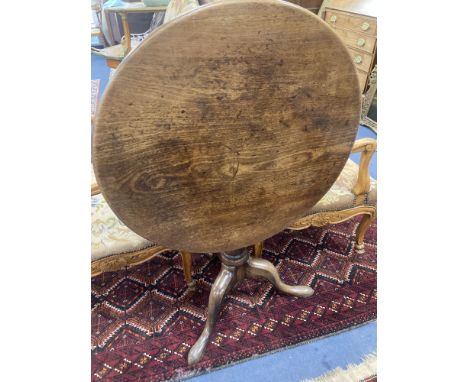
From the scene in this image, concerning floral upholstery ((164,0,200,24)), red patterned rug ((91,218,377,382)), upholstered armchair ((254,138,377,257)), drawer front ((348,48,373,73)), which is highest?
floral upholstery ((164,0,200,24))

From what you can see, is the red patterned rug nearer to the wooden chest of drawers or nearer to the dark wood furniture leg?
the dark wood furniture leg

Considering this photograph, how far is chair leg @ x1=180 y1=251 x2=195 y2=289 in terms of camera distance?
1.65m

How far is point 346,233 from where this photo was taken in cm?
210

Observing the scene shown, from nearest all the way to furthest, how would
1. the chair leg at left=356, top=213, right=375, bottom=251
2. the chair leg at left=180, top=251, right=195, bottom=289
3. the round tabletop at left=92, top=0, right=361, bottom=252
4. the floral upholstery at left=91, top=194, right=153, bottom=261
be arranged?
the round tabletop at left=92, top=0, right=361, bottom=252
the floral upholstery at left=91, top=194, right=153, bottom=261
the chair leg at left=180, top=251, right=195, bottom=289
the chair leg at left=356, top=213, right=375, bottom=251

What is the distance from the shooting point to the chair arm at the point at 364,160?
1.44 metres

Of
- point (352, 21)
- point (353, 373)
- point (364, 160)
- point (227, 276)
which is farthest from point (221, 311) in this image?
point (352, 21)

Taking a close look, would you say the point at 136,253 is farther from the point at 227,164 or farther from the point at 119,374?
the point at 227,164

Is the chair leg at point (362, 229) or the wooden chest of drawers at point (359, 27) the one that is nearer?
the chair leg at point (362, 229)

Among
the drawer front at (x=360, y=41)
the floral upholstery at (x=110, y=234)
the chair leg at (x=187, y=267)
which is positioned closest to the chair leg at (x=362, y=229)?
the floral upholstery at (x=110, y=234)

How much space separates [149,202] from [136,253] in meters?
0.53

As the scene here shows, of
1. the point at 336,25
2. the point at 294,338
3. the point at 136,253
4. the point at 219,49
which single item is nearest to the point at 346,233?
the point at 294,338

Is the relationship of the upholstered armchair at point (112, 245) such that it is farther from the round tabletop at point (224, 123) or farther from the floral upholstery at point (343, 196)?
the floral upholstery at point (343, 196)

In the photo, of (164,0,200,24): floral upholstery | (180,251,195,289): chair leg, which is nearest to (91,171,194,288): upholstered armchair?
(180,251,195,289): chair leg

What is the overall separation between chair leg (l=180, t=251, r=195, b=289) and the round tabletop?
1.96ft
